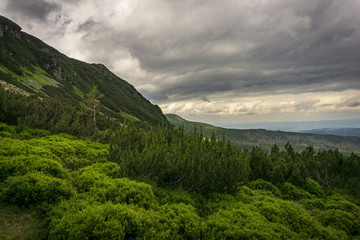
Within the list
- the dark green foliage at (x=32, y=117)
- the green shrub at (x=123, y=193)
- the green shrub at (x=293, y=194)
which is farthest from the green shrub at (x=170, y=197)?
the dark green foliage at (x=32, y=117)

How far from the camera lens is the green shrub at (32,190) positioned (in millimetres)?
8053

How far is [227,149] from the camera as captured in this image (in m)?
20.3

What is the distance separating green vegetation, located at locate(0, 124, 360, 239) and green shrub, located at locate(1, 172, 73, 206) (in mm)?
37

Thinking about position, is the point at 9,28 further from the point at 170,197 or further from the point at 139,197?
the point at 170,197

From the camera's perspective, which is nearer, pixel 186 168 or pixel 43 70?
pixel 186 168

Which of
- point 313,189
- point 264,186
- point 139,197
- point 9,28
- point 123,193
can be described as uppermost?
point 9,28

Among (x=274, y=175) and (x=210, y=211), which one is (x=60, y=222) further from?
(x=274, y=175)

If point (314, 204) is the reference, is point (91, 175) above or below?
above

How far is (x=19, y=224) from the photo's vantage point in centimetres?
701

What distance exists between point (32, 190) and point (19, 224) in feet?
5.62

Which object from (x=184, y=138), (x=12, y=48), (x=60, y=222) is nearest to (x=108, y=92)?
(x=12, y=48)

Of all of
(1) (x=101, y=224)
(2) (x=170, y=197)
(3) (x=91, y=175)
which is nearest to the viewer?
(1) (x=101, y=224)

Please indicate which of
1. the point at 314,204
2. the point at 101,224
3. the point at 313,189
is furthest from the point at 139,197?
the point at 313,189

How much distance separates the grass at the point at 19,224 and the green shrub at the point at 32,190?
39 cm
